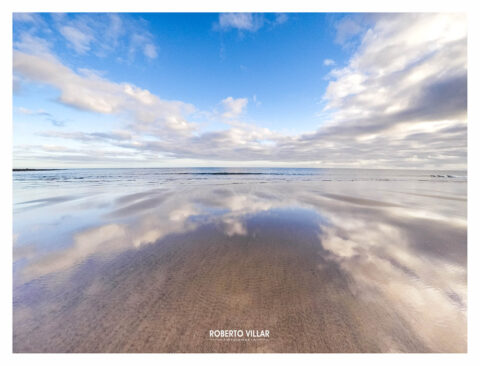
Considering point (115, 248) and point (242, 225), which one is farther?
point (242, 225)

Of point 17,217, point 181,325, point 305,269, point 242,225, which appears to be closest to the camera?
point 181,325

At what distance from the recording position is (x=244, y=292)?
3.31 m

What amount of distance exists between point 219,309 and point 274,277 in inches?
52.7

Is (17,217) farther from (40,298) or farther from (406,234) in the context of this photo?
(406,234)

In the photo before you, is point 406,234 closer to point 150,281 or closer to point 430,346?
point 430,346

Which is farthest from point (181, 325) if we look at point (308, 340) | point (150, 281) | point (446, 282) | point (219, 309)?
point (446, 282)

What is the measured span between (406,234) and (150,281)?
27.0ft

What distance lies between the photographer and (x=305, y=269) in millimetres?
4043

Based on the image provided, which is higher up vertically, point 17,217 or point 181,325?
point 17,217

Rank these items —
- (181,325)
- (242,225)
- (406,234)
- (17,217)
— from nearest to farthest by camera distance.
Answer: (181,325) → (406,234) → (242,225) → (17,217)

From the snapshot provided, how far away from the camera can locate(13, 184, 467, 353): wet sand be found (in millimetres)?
2527

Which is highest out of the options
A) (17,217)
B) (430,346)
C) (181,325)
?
(17,217)

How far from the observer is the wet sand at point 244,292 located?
2527 mm

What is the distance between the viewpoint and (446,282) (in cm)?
375
